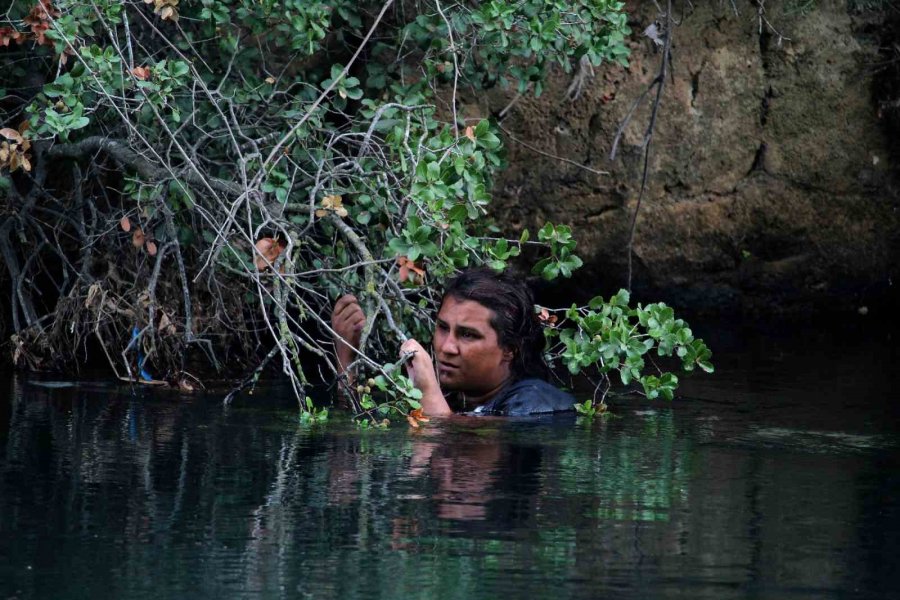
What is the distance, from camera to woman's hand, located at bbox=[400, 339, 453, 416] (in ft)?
22.9

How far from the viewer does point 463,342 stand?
24.4 ft

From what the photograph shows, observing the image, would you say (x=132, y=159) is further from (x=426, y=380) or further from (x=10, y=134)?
(x=426, y=380)

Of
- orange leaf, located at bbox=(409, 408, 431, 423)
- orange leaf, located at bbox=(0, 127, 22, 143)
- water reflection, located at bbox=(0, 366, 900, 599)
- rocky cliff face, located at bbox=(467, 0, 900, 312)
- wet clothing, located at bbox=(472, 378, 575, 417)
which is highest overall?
rocky cliff face, located at bbox=(467, 0, 900, 312)

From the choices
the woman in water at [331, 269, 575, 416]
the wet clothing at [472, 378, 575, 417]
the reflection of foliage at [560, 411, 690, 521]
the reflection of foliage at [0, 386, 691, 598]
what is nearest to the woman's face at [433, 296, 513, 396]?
the woman in water at [331, 269, 575, 416]

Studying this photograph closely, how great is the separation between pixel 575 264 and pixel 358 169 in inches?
44.7

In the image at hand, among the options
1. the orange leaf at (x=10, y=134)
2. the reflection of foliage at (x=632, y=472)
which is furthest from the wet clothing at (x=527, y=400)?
the orange leaf at (x=10, y=134)

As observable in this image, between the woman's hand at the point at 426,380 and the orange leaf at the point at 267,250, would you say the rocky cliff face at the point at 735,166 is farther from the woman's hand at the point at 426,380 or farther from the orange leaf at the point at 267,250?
the orange leaf at the point at 267,250

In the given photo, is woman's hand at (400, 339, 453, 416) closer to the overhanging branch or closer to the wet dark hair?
the wet dark hair

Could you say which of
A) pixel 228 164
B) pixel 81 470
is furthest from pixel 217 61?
pixel 81 470

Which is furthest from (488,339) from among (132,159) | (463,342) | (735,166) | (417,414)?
(735,166)

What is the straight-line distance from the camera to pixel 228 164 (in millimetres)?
8180

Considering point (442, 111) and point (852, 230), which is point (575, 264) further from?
point (852, 230)

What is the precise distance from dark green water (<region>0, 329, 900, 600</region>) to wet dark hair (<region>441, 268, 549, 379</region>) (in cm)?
50

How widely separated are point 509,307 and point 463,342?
270 millimetres
